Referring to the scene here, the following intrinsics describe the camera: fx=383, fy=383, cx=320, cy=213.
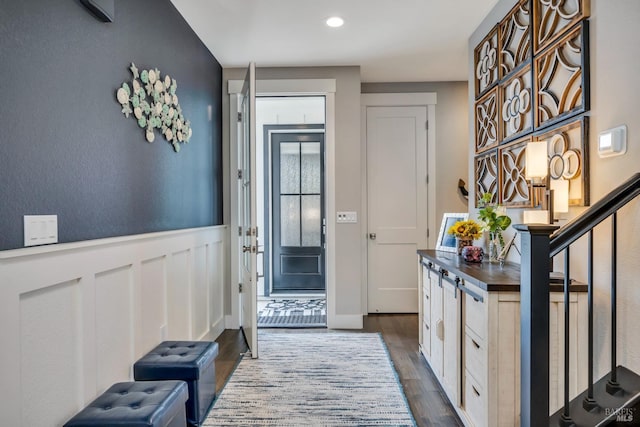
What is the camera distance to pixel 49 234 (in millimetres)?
1479

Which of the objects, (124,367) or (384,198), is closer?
(124,367)

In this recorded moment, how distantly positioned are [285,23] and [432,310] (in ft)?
8.03

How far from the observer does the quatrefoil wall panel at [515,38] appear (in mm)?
2264

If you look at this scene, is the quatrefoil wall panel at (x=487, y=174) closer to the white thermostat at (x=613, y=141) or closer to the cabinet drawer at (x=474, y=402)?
the white thermostat at (x=613, y=141)

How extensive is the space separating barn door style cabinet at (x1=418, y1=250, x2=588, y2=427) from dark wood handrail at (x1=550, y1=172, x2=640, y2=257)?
41 cm

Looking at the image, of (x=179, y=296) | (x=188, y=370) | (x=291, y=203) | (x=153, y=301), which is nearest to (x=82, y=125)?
(x=153, y=301)

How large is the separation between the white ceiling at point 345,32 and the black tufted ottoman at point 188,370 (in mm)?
2336

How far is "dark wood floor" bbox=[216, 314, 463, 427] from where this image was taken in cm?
224

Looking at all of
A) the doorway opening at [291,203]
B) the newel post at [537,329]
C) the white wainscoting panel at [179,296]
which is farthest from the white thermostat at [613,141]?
the doorway opening at [291,203]

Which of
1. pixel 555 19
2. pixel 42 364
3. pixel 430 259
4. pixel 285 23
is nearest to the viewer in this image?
pixel 42 364

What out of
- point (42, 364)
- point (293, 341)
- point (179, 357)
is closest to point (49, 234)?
point (42, 364)

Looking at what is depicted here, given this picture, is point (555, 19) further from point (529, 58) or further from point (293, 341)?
point (293, 341)

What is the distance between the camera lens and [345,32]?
3156mm

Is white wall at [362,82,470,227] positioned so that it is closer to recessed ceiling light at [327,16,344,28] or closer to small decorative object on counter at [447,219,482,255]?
recessed ceiling light at [327,16,344,28]
